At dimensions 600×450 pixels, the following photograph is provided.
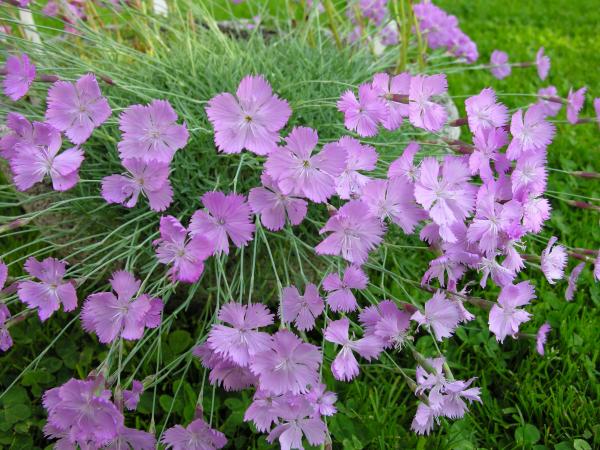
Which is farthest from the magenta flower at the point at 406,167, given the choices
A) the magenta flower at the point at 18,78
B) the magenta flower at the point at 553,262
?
the magenta flower at the point at 18,78

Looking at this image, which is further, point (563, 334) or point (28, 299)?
point (563, 334)

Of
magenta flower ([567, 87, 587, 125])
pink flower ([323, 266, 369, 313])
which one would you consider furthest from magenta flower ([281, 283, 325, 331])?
magenta flower ([567, 87, 587, 125])

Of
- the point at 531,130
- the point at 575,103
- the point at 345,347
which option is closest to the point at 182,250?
the point at 345,347

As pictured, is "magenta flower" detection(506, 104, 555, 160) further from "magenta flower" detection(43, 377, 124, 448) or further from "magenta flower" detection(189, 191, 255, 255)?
"magenta flower" detection(43, 377, 124, 448)

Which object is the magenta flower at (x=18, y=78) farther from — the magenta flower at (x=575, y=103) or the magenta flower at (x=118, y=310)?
the magenta flower at (x=575, y=103)

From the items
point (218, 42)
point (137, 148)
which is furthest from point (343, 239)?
point (218, 42)

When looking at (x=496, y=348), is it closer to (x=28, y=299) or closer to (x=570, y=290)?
(x=570, y=290)

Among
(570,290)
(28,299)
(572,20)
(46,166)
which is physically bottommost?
(572,20)

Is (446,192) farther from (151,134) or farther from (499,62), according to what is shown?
(499,62)
